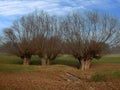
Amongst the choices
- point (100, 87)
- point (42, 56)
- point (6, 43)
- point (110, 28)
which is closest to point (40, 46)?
point (42, 56)

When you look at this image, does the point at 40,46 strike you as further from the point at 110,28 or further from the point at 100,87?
the point at 100,87

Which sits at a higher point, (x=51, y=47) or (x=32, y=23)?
(x=32, y=23)

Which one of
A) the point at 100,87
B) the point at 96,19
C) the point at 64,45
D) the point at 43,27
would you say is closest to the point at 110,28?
the point at 96,19

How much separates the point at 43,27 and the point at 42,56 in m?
5.24

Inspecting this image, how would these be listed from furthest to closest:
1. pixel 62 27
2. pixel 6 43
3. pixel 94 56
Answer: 1. pixel 6 43
2. pixel 62 27
3. pixel 94 56

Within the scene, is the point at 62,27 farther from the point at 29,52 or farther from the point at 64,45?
the point at 29,52

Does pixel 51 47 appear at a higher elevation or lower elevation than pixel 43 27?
lower

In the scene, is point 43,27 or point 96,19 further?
point 43,27

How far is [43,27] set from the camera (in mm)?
59125

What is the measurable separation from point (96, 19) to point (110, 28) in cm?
270

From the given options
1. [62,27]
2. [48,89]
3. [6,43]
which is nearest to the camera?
[48,89]

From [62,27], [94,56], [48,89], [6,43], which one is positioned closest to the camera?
[48,89]

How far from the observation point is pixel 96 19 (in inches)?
2136

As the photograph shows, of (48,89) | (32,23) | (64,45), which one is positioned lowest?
(48,89)
